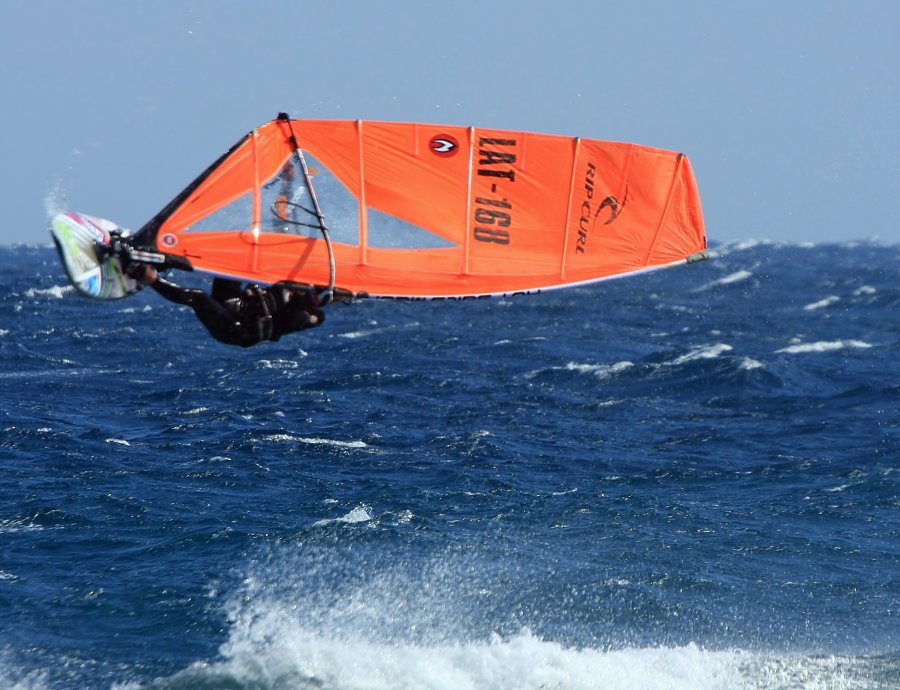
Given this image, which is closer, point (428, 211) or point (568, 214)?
point (428, 211)

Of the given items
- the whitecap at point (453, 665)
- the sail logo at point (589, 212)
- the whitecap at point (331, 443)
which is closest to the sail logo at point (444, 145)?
the sail logo at point (589, 212)

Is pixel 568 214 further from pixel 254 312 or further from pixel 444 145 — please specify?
pixel 254 312

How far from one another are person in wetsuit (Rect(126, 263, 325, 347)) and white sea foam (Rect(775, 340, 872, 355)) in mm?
39458

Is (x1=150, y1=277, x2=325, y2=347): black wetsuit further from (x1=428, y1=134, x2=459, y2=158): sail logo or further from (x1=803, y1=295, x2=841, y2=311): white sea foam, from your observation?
(x1=803, y1=295, x2=841, y2=311): white sea foam

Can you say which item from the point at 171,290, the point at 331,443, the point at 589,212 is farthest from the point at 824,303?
the point at 171,290

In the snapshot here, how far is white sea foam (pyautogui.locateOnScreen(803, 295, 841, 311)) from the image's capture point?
7488 cm

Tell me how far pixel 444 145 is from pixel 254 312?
3.99m

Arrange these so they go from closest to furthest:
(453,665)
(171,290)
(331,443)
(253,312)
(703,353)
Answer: (171,290) < (253,312) < (453,665) < (331,443) < (703,353)

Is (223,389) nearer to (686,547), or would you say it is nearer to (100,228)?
(686,547)

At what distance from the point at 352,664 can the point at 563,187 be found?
10184mm

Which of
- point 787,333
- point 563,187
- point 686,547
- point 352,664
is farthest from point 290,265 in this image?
point 787,333

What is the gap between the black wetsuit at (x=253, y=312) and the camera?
58.0 ft

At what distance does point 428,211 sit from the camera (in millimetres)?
19609

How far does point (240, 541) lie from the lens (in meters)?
28.7
